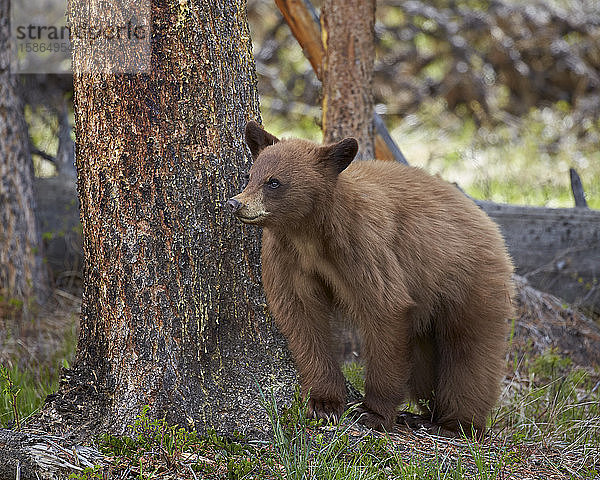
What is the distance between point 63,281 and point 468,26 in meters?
7.32

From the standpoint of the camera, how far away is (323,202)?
2.88 m

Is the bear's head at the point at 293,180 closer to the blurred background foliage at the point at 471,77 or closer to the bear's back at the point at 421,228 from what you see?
the bear's back at the point at 421,228

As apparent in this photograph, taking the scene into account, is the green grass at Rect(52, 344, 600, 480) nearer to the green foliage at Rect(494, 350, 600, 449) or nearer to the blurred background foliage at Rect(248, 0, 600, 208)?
the green foliage at Rect(494, 350, 600, 449)

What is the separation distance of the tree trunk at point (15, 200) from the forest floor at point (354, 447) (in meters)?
1.13

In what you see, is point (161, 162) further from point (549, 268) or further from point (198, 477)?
point (549, 268)

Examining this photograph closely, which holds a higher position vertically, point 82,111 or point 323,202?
point 82,111

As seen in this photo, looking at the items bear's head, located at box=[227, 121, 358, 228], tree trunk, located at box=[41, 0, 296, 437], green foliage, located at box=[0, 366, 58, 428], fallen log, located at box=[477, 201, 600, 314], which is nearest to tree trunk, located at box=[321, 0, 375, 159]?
fallen log, located at box=[477, 201, 600, 314]

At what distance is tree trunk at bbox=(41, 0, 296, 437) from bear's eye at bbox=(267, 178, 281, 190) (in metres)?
0.31

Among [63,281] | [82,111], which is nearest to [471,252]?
[82,111]

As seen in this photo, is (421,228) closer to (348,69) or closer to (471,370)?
(471,370)

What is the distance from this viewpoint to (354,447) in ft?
9.59

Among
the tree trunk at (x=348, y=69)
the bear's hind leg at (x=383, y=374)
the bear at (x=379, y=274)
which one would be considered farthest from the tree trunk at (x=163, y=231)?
the tree trunk at (x=348, y=69)

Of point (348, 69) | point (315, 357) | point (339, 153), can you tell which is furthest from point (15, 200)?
point (339, 153)

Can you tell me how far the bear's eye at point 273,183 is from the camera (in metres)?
2.81
